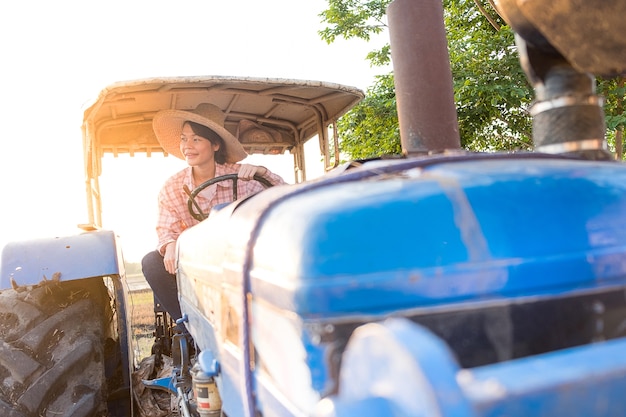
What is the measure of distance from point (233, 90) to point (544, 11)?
253 cm

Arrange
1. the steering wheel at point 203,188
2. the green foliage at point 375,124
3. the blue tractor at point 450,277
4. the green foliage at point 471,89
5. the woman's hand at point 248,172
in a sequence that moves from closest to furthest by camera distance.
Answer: the blue tractor at point 450,277, the steering wheel at point 203,188, the woman's hand at point 248,172, the green foliage at point 471,89, the green foliage at point 375,124

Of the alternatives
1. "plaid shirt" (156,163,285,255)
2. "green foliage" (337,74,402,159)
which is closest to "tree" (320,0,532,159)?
"green foliage" (337,74,402,159)

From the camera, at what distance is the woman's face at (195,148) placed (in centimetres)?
333

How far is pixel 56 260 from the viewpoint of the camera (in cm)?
248

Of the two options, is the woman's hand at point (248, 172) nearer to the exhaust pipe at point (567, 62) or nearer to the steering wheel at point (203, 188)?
the steering wheel at point (203, 188)

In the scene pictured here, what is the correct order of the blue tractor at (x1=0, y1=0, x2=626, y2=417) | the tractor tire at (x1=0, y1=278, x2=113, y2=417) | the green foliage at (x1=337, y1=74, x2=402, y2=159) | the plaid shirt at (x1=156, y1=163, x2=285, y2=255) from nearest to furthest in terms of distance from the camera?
the blue tractor at (x1=0, y1=0, x2=626, y2=417), the tractor tire at (x1=0, y1=278, x2=113, y2=417), the plaid shirt at (x1=156, y1=163, x2=285, y2=255), the green foliage at (x1=337, y1=74, x2=402, y2=159)

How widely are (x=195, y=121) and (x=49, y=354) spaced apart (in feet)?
5.14

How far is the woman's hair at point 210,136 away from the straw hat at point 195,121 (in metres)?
0.03

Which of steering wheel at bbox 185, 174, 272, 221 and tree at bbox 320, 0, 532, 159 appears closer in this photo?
steering wheel at bbox 185, 174, 272, 221

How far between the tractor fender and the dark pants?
7.3 inches

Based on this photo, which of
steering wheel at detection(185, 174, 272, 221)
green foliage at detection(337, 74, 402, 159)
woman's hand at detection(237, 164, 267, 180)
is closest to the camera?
steering wheel at detection(185, 174, 272, 221)

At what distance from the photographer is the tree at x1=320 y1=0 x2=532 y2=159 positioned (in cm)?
894

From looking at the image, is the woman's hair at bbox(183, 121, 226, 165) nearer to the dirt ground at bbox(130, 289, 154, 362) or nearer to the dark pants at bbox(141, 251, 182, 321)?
the dark pants at bbox(141, 251, 182, 321)

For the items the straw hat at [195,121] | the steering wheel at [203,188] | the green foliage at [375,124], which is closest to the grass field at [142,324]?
the straw hat at [195,121]
